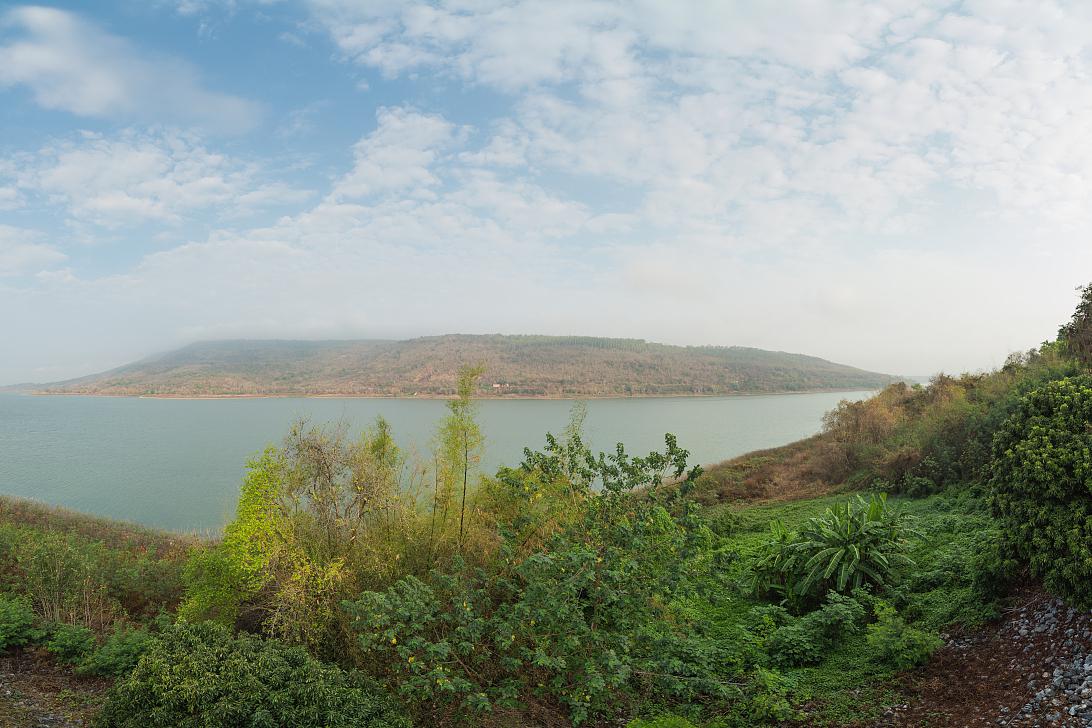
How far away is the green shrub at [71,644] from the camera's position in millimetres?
7324

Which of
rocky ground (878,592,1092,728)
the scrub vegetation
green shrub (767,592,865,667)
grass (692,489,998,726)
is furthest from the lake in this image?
rocky ground (878,592,1092,728)

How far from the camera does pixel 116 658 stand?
23.2 ft

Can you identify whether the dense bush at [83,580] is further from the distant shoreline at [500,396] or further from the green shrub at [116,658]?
the distant shoreline at [500,396]

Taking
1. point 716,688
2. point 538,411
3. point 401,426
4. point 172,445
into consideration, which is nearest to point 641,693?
point 716,688

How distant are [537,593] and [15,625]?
7.61 m

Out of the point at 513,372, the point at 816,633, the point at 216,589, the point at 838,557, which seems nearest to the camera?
the point at 816,633

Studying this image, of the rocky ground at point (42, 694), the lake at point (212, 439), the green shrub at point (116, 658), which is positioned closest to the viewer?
the rocky ground at point (42, 694)

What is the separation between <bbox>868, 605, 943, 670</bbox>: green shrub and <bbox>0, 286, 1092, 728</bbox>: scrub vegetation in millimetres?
40

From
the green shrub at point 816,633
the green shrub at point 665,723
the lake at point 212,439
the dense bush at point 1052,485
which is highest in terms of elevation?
the dense bush at point 1052,485

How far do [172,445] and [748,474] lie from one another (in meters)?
46.8

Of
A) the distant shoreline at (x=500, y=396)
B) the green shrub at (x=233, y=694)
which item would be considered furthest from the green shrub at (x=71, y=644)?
the distant shoreline at (x=500, y=396)

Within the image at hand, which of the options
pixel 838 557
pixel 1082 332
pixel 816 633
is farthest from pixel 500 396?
pixel 816 633

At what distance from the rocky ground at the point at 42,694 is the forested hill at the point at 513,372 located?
69.6 metres

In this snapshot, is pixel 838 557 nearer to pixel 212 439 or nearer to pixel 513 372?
pixel 212 439
